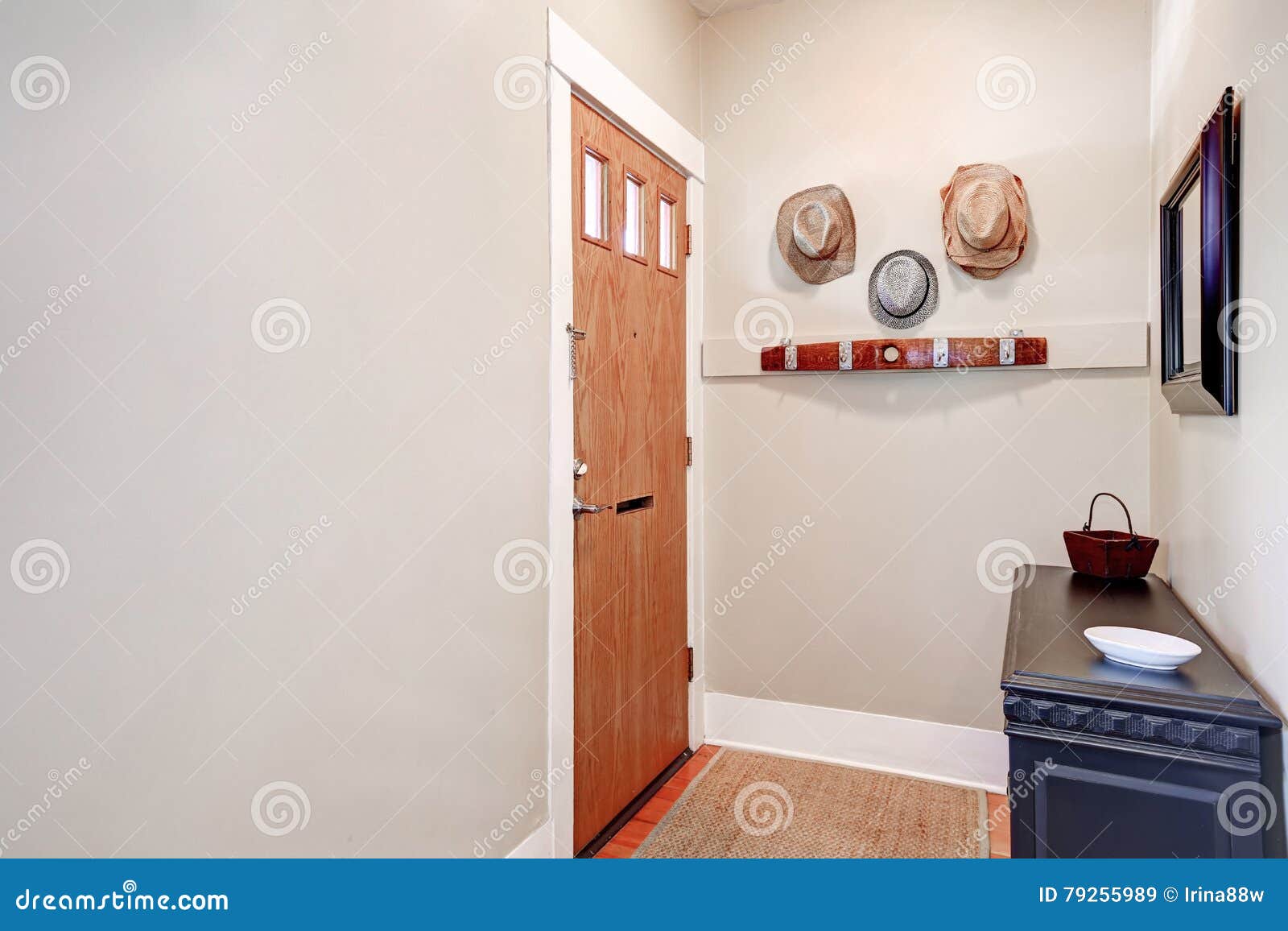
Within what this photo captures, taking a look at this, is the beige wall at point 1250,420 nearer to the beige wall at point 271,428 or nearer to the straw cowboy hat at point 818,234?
the straw cowboy hat at point 818,234

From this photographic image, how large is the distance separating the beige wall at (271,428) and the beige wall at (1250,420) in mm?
1389

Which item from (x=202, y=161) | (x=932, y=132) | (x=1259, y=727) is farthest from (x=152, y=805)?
(x=932, y=132)

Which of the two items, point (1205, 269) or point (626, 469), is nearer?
point (1205, 269)

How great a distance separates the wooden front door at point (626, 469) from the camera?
87.0 inches

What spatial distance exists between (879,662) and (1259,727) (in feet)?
5.14

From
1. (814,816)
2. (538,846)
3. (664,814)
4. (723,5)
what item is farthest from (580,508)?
(723,5)

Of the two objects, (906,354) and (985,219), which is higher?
(985,219)

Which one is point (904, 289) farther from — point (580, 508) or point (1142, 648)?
point (1142, 648)

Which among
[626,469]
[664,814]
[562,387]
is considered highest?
[562,387]

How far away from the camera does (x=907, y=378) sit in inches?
107

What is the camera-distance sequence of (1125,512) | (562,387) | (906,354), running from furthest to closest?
(906,354), (1125,512), (562,387)

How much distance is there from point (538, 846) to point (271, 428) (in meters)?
1.20

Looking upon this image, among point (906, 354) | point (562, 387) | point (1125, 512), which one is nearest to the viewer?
point (562, 387)

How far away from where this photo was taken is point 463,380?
1.74 meters
